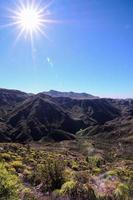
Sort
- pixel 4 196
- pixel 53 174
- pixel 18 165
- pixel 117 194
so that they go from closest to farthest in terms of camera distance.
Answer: pixel 4 196, pixel 117 194, pixel 53 174, pixel 18 165

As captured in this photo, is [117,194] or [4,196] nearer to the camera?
[4,196]

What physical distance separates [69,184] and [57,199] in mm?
715

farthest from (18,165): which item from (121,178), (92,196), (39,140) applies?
(39,140)

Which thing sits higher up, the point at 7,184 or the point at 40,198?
the point at 7,184

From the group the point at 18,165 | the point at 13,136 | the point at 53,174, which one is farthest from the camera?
the point at 13,136

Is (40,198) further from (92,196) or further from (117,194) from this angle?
(117,194)

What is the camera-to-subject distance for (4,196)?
9.03 meters

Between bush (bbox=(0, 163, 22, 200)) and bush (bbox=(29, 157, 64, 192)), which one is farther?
bush (bbox=(29, 157, 64, 192))

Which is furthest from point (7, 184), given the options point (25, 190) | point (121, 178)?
point (121, 178)

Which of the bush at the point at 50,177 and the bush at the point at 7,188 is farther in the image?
the bush at the point at 50,177

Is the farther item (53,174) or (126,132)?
(126,132)

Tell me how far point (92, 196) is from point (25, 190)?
7.49 feet

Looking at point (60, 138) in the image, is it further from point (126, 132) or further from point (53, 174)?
point (53, 174)

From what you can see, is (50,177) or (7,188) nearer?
(7,188)
